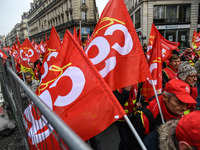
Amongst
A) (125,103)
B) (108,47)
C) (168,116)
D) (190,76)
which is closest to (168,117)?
(168,116)

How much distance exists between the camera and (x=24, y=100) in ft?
7.12

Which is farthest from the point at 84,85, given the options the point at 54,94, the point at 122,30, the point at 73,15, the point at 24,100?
the point at 73,15

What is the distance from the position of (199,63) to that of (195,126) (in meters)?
4.28

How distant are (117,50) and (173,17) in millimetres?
26754

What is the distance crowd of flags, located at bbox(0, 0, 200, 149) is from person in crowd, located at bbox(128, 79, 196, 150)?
0.32 meters

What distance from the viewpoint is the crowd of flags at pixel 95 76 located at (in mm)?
1303

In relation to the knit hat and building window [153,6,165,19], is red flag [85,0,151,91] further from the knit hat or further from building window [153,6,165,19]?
building window [153,6,165,19]

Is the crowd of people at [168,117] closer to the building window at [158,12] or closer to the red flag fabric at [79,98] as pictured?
the red flag fabric at [79,98]

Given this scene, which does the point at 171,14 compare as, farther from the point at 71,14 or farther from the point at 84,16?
the point at 71,14

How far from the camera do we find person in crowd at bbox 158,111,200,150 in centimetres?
98

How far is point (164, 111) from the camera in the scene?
1.79 metres

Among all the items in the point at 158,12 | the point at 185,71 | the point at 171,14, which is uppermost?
the point at 158,12

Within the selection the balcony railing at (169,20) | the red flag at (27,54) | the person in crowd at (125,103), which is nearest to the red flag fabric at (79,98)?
the person in crowd at (125,103)

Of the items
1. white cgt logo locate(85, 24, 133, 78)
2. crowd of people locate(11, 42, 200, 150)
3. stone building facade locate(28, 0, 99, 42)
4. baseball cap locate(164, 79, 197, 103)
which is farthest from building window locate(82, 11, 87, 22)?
baseball cap locate(164, 79, 197, 103)
